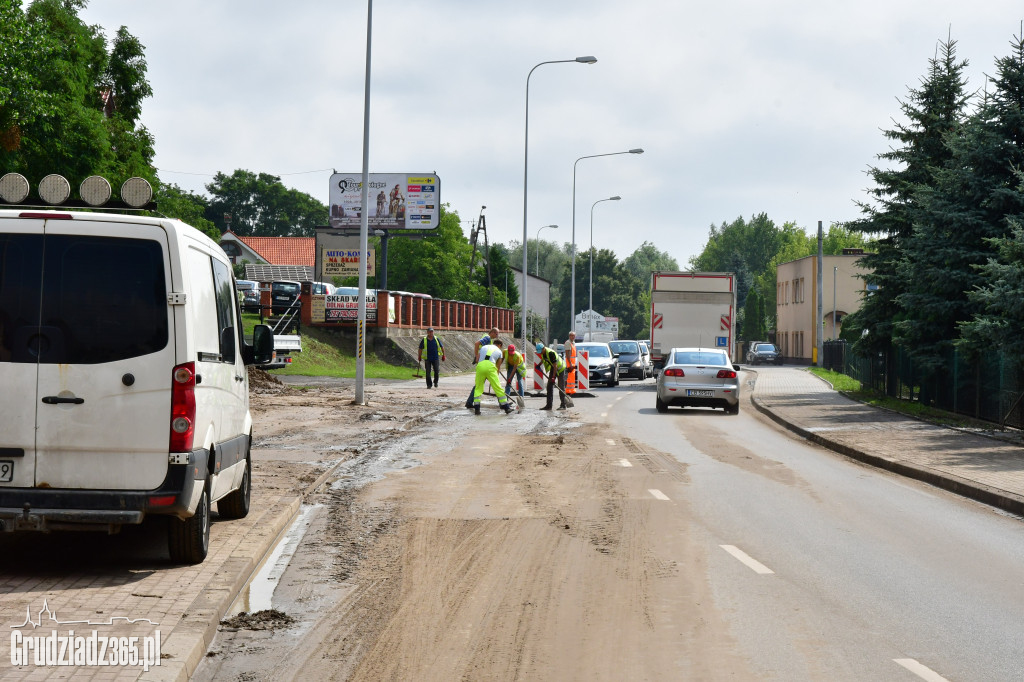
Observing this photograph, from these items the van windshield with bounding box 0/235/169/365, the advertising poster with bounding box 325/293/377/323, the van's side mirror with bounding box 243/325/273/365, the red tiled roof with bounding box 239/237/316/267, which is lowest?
the van's side mirror with bounding box 243/325/273/365

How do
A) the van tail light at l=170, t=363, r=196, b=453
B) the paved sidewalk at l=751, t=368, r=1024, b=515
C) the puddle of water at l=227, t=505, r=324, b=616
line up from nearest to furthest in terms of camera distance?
the puddle of water at l=227, t=505, r=324, b=616
the van tail light at l=170, t=363, r=196, b=453
the paved sidewalk at l=751, t=368, r=1024, b=515

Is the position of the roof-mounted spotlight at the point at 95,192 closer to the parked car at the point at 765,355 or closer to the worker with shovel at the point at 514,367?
the worker with shovel at the point at 514,367

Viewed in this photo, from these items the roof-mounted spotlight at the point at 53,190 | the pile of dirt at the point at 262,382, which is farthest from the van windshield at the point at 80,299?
the pile of dirt at the point at 262,382

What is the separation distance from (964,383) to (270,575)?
62.1 feet

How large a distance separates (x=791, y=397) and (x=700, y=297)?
21.2 ft

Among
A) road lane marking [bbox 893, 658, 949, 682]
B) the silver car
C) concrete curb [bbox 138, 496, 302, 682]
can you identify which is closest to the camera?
concrete curb [bbox 138, 496, 302, 682]

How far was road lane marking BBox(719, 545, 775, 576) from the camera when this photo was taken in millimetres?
7852

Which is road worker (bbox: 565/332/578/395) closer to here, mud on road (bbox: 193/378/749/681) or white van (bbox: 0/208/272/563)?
mud on road (bbox: 193/378/749/681)

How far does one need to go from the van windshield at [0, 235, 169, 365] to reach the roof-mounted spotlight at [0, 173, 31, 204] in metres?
0.77

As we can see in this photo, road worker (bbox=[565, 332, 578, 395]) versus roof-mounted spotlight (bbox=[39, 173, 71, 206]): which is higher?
roof-mounted spotlight (bbox=[39, 173, 71, 206])

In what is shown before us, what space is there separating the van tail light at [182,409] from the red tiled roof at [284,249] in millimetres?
89004

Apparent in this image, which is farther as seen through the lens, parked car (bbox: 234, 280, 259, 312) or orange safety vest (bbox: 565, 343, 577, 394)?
parked car (bbox: 234, 280, 259, 312)

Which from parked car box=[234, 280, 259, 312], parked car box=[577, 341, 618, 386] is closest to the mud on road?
parked car box=[577, 341, 618, 386]

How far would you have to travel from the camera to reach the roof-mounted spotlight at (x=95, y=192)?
24.8 ft
